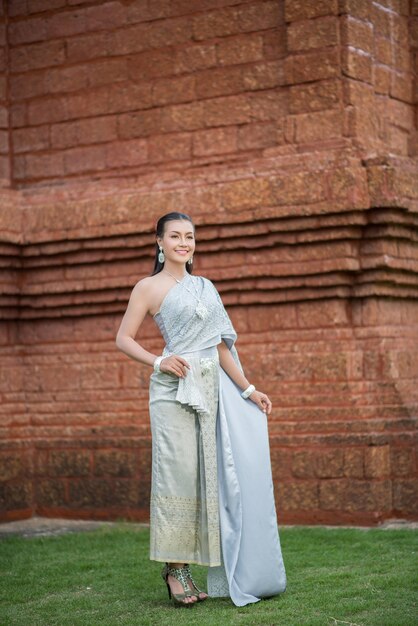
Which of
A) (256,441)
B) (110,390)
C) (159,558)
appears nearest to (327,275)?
(110,390)

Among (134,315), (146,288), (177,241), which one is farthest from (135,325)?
(177,241)

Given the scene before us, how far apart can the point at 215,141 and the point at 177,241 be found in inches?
118

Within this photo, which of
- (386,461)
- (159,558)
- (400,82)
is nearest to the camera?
(159,558)

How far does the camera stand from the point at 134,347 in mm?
5914

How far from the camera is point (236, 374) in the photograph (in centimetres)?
605

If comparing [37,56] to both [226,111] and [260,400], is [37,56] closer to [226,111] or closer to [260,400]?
[226,111]

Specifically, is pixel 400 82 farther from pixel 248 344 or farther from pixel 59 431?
pixel 59 431

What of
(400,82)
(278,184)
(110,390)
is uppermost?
(400,82)

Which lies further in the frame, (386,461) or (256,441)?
(386,461)

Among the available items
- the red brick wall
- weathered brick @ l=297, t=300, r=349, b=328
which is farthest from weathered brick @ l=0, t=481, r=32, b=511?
weathered brick @ l=297, t=300, r=349, b=328

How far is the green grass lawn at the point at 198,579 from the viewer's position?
5.48 meters

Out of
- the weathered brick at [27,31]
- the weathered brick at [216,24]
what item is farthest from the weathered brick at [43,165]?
the weathered brick at [216,24]

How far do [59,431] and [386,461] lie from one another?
278 cm

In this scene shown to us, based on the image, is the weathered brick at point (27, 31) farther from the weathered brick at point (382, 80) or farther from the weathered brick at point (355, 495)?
the weathered brick at point (355, 495)
